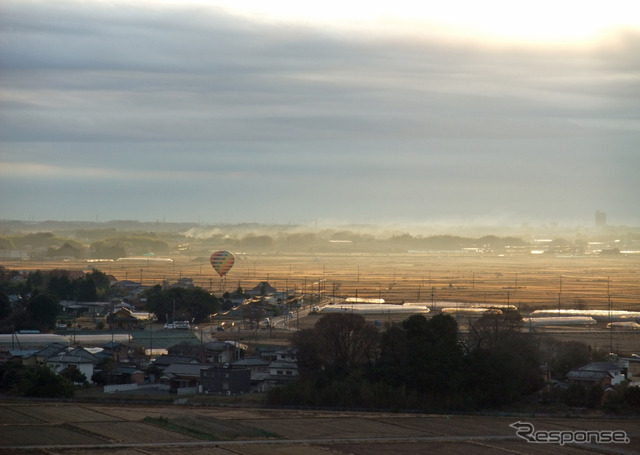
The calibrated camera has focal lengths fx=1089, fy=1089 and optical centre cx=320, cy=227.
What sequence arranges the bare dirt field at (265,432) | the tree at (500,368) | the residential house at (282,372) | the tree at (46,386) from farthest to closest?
the residential house at (282,372), the tree at (46,386), the tree at (500,368), the bare dirt field at (265,432)

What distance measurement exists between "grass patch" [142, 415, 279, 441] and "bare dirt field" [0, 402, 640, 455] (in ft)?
0.05

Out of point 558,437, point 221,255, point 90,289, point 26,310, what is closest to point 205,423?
point 558,437

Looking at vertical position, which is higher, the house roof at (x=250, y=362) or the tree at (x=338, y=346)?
the tree at (x=338, y=346)

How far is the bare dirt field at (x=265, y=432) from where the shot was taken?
1552 cm

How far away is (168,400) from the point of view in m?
20.6

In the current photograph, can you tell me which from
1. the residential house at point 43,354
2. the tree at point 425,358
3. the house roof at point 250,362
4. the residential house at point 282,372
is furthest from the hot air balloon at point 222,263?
the tree at point 425,358

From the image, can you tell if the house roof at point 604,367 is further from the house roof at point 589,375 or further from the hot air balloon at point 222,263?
the hot air balloon at point 222,263

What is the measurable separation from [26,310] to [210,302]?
20.6 feet

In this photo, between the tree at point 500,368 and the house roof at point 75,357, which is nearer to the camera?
the tree at point 500,368

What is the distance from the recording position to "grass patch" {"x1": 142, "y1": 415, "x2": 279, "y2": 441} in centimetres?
1643

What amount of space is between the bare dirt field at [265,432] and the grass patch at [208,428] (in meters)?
0.02

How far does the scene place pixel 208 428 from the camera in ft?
55.8

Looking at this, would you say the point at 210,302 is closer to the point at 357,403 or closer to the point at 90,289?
the point at 90,289

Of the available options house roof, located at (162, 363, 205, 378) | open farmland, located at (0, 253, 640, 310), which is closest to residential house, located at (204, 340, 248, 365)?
house roof, located at (162, 363, 205, 378)
